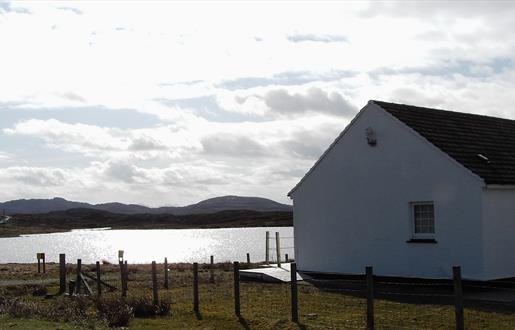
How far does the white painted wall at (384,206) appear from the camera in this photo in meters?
20.8

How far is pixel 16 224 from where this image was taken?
590 feet

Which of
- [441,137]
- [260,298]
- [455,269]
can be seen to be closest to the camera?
[455,269]

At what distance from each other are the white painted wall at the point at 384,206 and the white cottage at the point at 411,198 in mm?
34

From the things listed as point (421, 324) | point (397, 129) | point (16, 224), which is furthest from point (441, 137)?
point (16, 224)

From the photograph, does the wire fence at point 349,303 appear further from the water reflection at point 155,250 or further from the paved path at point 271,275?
the water reflection at point 155,250

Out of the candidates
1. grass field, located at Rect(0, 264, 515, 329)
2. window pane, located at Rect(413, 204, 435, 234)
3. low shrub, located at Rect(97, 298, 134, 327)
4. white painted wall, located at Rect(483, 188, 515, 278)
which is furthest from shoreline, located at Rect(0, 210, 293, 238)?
low shrub, located at Rect(97, 298, 134, 327)

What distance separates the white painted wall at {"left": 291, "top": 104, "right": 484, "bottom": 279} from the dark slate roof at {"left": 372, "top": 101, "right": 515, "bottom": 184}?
0.48 metres

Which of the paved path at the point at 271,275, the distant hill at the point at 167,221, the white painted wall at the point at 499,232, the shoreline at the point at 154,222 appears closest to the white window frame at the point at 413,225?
the white painted wall at the point at 499,232

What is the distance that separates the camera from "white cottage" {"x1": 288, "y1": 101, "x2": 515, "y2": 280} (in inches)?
814

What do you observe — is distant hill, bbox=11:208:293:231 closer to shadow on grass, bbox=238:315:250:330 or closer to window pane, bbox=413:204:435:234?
window pane, bbox=413:204:435:234

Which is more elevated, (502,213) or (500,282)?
(502,213)

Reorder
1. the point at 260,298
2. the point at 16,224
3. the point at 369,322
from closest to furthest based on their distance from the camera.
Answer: the point at 369,322 → the point at 260,298 → the point at 16,224

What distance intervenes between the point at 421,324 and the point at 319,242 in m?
11.5

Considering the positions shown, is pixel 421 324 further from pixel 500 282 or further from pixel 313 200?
pixel 313 200
